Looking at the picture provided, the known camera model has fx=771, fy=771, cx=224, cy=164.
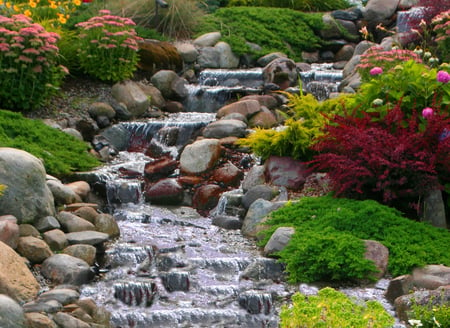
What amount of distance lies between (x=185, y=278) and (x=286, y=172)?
2680 mm

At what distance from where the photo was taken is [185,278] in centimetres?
745

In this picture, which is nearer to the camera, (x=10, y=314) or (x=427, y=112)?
(x=10, y=314)

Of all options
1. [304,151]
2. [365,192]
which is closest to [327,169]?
[304,151]

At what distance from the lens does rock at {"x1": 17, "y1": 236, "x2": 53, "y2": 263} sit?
7598mm

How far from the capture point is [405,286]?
685 cm

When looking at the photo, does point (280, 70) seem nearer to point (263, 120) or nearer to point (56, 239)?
point (263, 120)

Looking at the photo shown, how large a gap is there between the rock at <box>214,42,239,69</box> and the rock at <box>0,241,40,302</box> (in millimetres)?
9472

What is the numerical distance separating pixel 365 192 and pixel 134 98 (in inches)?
233

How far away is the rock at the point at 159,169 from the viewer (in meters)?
10.8

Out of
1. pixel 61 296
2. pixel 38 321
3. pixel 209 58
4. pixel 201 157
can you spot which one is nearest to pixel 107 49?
pixel 209 58

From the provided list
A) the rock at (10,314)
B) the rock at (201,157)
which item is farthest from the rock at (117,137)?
the rock at (10,314)

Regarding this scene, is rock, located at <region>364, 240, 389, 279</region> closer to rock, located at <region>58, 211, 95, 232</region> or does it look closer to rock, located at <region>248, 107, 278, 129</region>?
rock, located at <region>58, 211, 95, 232</region>

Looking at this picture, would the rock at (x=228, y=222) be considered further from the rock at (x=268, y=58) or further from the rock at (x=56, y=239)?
the rock at (x=268, y=58)

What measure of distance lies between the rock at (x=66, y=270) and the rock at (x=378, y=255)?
2.69 metres
